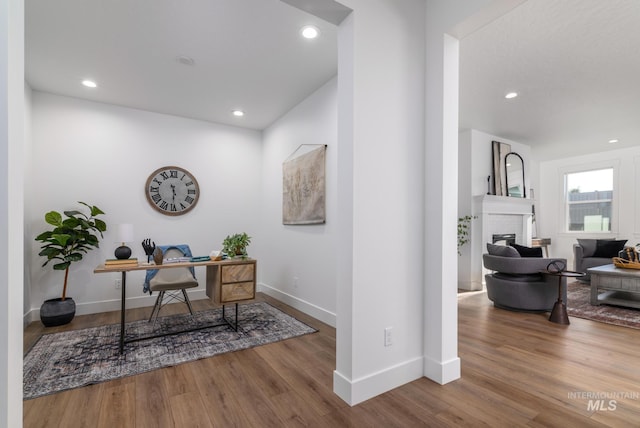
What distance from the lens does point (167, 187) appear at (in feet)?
14.2

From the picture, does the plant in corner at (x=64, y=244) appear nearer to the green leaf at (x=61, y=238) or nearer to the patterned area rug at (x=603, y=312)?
the green leaf at (x=61, y=238)

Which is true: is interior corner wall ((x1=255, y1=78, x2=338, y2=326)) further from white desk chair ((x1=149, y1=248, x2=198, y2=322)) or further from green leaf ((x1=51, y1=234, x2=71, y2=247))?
green leaf ((x1=51, y1=234, x2=71, y2=247))

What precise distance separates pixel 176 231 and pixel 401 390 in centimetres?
359

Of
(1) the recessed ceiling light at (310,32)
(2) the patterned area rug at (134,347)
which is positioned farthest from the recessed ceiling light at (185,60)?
(2) the patterned area rug at (134,347)

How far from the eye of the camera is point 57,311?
329 cm

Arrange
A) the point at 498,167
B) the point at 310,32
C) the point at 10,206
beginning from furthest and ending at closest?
1. the point at 498,167
2. the point at 310,32
3. the point at 10,206

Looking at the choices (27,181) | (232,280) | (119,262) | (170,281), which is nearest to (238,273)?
(232,280)

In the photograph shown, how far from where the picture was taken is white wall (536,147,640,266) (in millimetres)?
6266

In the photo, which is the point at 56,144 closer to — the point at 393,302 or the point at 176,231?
the point at 176,231

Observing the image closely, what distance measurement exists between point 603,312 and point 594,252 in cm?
261

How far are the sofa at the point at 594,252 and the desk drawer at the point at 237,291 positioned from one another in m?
5.77

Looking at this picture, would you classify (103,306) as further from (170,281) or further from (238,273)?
(238,273)

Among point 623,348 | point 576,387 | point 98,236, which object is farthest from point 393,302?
point 98,236

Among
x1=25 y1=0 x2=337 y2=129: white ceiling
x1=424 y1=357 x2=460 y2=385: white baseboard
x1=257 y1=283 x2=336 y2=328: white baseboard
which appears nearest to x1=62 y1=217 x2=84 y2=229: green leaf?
x1=25 y1=0 x2=337 y2=129: white ceiling
